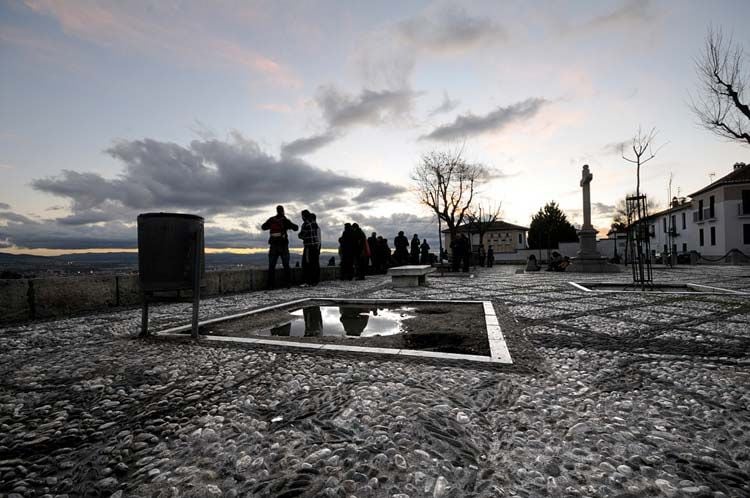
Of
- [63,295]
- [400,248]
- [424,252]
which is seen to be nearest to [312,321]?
[63,295]

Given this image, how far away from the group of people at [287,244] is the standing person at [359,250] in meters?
2.22

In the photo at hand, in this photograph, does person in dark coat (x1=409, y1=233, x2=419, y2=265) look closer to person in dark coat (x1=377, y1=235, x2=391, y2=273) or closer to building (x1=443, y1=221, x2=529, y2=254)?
person in dark coat (x1=377, y1=235, x2=391, y2=273)

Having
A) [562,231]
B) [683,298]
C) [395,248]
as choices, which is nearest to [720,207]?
[562,231]

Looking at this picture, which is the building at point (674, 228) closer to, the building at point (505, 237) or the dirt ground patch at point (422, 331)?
the building at point (505, 237)

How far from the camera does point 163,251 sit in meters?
3.62

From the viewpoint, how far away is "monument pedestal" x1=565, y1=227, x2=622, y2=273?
16750mm

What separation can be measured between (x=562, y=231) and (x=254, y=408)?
194 feet

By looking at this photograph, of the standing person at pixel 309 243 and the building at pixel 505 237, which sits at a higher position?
the building at pixel 505 237

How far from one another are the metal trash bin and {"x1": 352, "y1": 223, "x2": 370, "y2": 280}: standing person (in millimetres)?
8521

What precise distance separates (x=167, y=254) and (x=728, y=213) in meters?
49.0

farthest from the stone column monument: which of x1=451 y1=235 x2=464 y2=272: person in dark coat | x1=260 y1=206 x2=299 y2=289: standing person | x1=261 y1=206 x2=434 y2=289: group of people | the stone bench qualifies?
x1=260 y1=206 x2=299 y2=289: standing person

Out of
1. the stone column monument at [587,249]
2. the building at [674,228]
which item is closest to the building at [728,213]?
the building at [674,228]

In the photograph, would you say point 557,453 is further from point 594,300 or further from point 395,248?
point 395,248

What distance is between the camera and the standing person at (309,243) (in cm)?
1002
